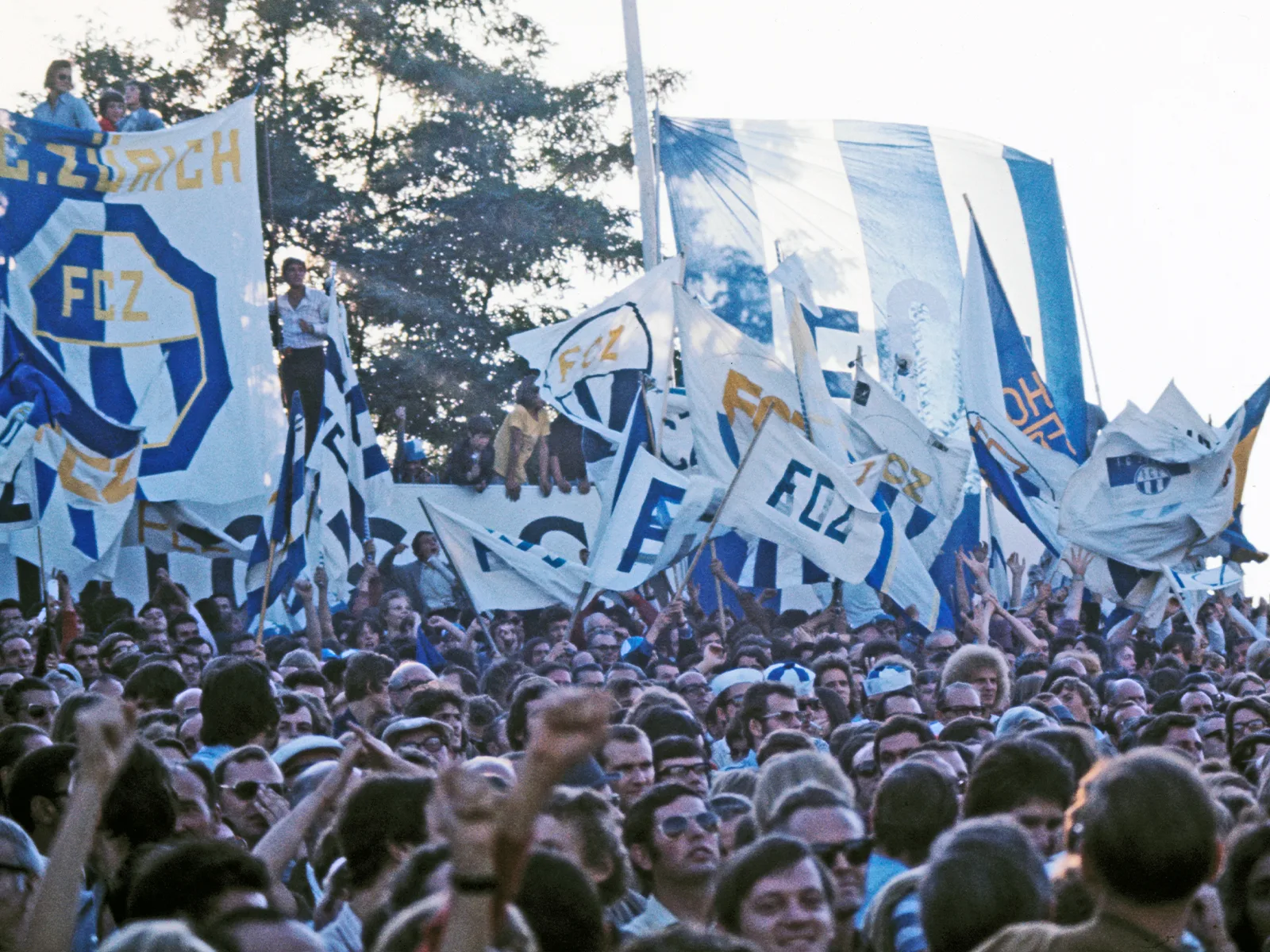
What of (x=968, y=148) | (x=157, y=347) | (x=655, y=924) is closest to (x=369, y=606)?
(x=157, y=347)

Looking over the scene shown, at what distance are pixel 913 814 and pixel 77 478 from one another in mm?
8542

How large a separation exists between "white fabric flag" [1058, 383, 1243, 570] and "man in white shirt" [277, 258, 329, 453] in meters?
5.92

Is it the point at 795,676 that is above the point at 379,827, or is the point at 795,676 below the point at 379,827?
below

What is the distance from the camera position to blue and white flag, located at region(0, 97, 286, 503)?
12758mm

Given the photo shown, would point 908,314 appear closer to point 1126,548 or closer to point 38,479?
point 1126,548

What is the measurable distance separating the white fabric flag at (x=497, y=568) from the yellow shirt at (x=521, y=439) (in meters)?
2.81

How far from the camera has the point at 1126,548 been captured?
14.4m

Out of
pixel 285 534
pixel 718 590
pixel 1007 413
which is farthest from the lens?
pixel 1007 413

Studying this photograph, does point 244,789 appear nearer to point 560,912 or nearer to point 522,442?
point 560,912

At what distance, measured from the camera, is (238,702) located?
20.8 feet

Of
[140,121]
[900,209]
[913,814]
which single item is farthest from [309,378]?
[913,814]

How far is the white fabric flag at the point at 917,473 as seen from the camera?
13984 millimetres

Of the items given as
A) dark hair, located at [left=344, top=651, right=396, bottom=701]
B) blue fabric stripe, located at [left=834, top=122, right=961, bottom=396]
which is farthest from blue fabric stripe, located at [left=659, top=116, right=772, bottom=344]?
dark hair, located at [left=344, top=651, right=396, bottom=701]

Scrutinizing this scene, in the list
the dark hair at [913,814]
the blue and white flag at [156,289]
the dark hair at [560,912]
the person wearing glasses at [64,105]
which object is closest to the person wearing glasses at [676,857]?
the dark hair at [913,814]
